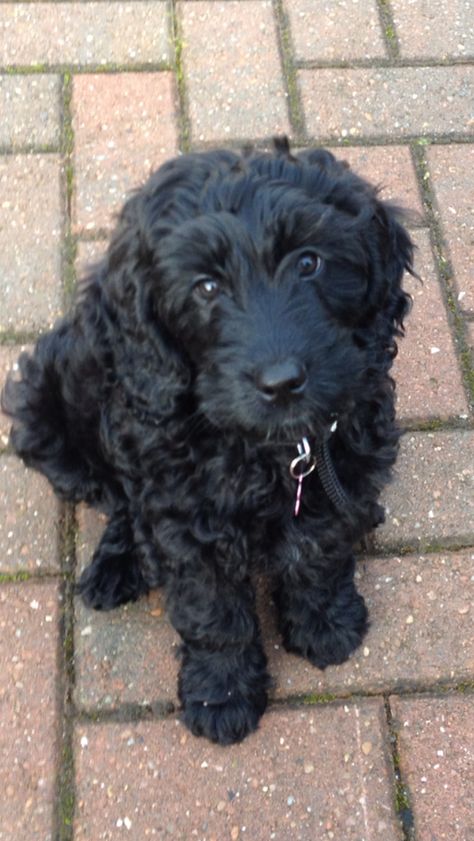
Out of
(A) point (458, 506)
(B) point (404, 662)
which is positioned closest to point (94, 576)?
(B) point (404, 662)

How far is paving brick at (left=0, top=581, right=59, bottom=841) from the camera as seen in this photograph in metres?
2.46

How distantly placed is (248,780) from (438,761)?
0.44m

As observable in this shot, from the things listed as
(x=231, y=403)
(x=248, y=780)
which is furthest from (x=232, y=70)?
(x=248, y=780)

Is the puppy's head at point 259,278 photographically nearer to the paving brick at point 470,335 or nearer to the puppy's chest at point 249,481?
the puppy's chest at point 249,481

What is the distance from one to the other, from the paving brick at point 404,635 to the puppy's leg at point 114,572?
0.33 metres

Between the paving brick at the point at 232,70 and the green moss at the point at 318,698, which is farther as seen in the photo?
the paving brick at the point at 232,70

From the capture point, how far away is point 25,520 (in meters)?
2.84

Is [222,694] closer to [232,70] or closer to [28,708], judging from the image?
[28,708]

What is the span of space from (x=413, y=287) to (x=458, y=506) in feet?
2.21

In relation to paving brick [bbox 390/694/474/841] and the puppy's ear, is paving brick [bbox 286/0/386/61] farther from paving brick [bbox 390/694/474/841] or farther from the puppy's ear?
paving brick [bbox 390/694/474/841]

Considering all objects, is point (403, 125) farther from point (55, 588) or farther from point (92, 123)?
point (55, 588)

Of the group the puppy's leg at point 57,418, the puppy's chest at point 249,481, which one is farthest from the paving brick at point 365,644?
the puppy's chest at point 249,481

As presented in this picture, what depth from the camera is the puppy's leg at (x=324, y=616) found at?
101 inches

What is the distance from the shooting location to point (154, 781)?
2492 millimetres
